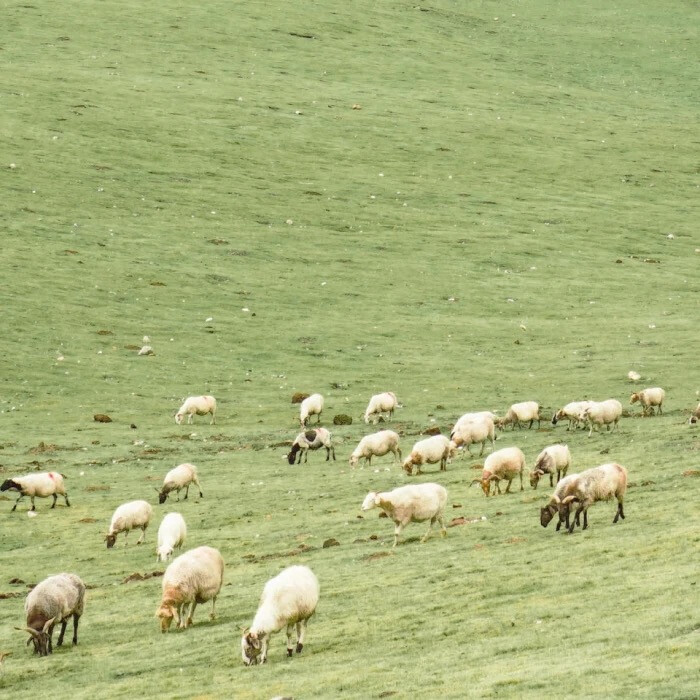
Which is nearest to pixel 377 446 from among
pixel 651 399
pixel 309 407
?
pixel 309 407

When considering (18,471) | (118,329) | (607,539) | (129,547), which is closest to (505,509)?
(607,539)

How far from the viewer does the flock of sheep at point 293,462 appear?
16.3 meters

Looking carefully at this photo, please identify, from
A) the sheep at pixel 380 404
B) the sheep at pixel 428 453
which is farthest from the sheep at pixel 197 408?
Result: the sheep at pixel 428 453

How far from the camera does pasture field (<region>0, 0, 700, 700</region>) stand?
1694 cm

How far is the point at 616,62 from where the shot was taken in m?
96.2

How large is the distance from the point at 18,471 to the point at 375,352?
55.1 feet

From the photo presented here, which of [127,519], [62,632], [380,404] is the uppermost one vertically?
[380,404]

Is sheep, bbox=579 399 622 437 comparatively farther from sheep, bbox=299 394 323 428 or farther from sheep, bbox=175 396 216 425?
sheep, bbox=175 396 216 425

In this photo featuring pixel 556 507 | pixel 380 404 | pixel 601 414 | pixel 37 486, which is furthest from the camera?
pixel 380 404

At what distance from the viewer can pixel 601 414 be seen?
31172 mm

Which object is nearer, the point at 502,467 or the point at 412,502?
the point at 412,502

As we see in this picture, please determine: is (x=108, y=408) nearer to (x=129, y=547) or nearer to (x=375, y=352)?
(x=375, y=352)

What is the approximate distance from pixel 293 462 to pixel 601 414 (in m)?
7.14

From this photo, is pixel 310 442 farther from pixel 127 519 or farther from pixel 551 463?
pixel 551 463
